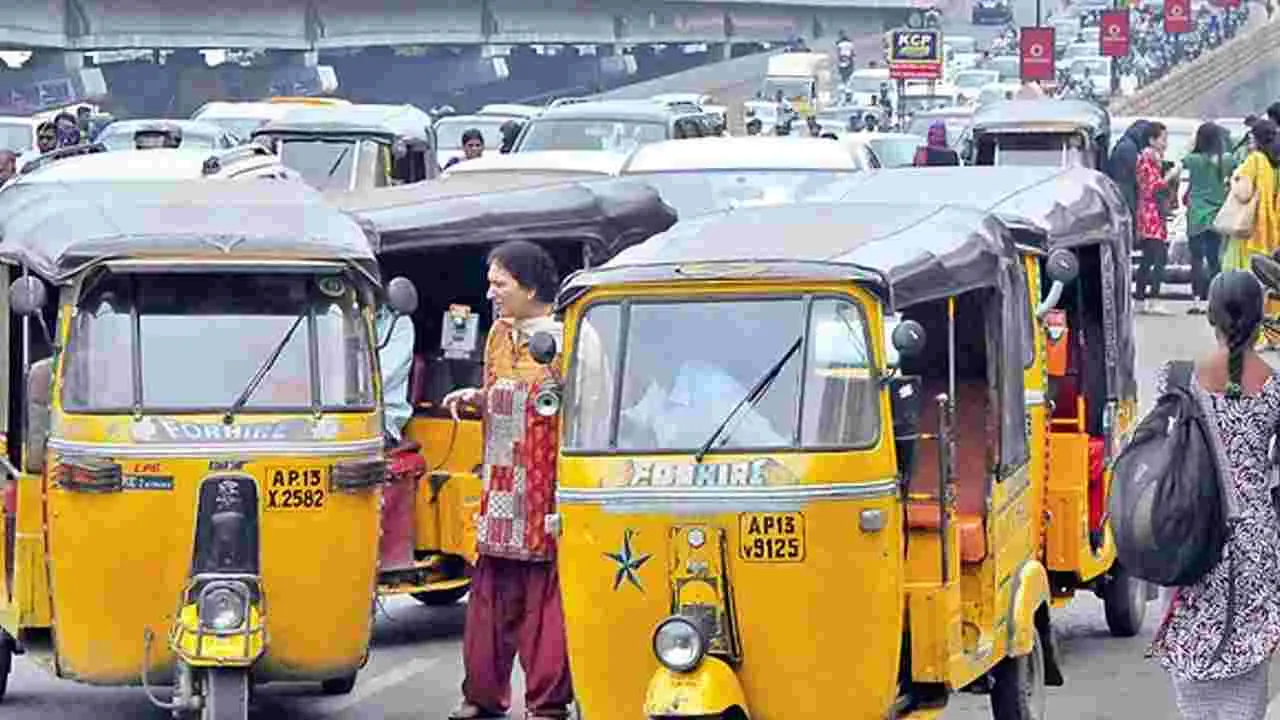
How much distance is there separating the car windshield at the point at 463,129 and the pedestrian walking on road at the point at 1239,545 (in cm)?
3287

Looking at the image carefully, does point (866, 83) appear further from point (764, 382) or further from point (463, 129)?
point (764, 382)

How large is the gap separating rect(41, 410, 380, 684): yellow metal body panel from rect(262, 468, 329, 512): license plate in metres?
0.02

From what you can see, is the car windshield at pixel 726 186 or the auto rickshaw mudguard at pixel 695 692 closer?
the auto rickshaw mudguard at pixel 695 692

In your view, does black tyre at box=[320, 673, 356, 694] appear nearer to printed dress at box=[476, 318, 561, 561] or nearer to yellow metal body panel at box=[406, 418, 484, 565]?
printed dress at box=[476, 318, 561, 561]

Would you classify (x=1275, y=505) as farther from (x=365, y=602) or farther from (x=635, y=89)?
Answer: (x=635, y=89)

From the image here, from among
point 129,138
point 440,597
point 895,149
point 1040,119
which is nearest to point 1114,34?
point 895,149

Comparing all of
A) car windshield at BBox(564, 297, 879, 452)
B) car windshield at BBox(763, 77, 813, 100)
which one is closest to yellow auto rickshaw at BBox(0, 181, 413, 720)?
car windshield at BBox(564, 297, 879, 452)

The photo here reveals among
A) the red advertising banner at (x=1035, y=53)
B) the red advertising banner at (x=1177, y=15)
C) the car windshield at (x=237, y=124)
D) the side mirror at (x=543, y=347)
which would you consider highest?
the red advertising banner at (x=1177, y=15)

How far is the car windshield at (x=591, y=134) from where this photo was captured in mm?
30016

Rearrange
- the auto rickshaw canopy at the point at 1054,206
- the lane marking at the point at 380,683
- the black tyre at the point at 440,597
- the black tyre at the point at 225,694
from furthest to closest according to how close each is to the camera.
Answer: the black tyre at the point at 440,597, the auto rickshaw canopy at the point at 1054,206, the lane marking at the point at 380,683, the black tyre at the point at 225,694

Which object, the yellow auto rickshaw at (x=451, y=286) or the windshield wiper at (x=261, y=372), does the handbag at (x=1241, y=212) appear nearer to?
the yellow auto rickshaw at (x=451, y=286)

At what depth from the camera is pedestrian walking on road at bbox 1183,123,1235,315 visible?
89.7 ft

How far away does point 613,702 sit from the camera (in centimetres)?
991

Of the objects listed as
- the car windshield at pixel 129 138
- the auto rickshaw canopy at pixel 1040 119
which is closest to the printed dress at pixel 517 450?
the auto rickshaw canopy at pixel 1040 119
